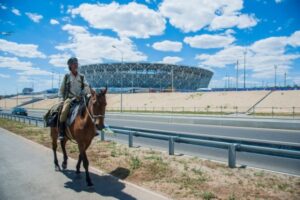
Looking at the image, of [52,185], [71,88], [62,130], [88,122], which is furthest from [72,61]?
[52,185]

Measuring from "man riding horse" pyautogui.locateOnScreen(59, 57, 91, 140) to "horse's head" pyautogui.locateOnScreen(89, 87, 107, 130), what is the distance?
5.21 feet

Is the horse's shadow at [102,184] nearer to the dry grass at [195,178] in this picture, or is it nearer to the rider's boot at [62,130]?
the dry grass at [195,178]

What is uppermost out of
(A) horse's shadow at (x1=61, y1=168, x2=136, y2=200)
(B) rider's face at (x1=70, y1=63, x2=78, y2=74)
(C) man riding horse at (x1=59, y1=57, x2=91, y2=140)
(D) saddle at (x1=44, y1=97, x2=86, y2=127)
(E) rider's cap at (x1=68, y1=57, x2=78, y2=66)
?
(E) rider's cap at (x1=68, y1=57, x2=78, y2=66)

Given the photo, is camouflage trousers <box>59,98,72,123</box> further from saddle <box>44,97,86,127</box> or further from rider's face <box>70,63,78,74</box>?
rider's face <box>70,63,78,74</box>

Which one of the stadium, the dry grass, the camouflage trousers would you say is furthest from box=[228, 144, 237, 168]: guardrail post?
the stadium

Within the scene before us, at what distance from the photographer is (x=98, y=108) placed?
691cm

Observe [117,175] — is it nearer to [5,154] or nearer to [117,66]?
[5,154]

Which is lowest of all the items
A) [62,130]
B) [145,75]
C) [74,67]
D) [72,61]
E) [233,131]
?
[233,131]

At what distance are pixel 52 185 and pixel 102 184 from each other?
1.21 meters

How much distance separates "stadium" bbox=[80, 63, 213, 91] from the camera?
132 m

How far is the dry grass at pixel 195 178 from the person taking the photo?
21.6 feet

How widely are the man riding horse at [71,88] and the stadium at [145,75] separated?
119 m

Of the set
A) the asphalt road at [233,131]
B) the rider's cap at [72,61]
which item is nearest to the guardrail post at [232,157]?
the rider's cap at [72,61]

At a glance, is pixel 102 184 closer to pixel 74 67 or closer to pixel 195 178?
pixel 195 178
